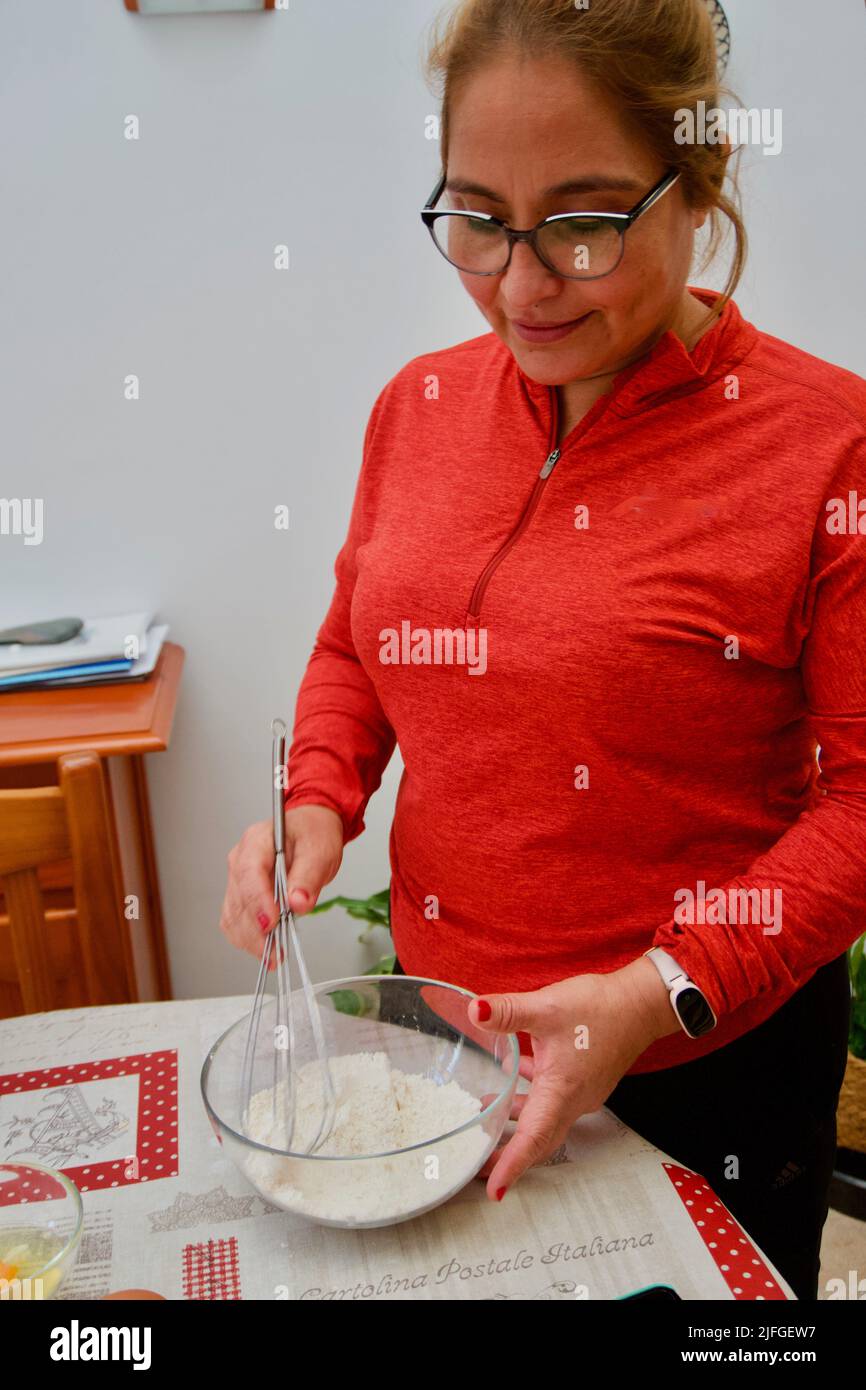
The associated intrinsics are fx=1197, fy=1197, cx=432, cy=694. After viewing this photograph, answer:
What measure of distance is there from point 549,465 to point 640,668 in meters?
0.20

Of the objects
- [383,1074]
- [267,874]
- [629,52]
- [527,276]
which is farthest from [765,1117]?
[629,52]

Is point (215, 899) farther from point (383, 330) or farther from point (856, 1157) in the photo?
point (856, 1157)

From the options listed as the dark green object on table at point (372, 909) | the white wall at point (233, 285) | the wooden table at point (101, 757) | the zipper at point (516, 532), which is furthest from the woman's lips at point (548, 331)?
the dark green object on table at point (372, 909)

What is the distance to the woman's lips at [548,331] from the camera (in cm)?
91

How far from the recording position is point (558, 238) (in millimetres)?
861

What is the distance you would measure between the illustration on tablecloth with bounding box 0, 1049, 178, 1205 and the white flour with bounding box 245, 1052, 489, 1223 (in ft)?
0.29

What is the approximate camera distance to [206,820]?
79.3 inches

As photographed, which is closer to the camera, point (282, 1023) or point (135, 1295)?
point (135, 1295)

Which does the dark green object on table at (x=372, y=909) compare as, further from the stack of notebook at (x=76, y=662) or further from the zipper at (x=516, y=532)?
the zipper at (x=516, y=532)

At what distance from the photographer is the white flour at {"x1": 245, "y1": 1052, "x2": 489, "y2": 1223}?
77 cm

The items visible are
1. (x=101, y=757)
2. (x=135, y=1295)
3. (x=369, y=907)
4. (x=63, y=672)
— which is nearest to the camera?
(x=135, y=1295)

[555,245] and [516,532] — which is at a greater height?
[555,245]

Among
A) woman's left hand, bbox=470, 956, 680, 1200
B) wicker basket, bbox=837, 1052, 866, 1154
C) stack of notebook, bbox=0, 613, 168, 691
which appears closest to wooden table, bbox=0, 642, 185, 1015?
stack of notebook, bbox=0, 613, 168, 691

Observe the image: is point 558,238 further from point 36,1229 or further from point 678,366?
point 36,1229
